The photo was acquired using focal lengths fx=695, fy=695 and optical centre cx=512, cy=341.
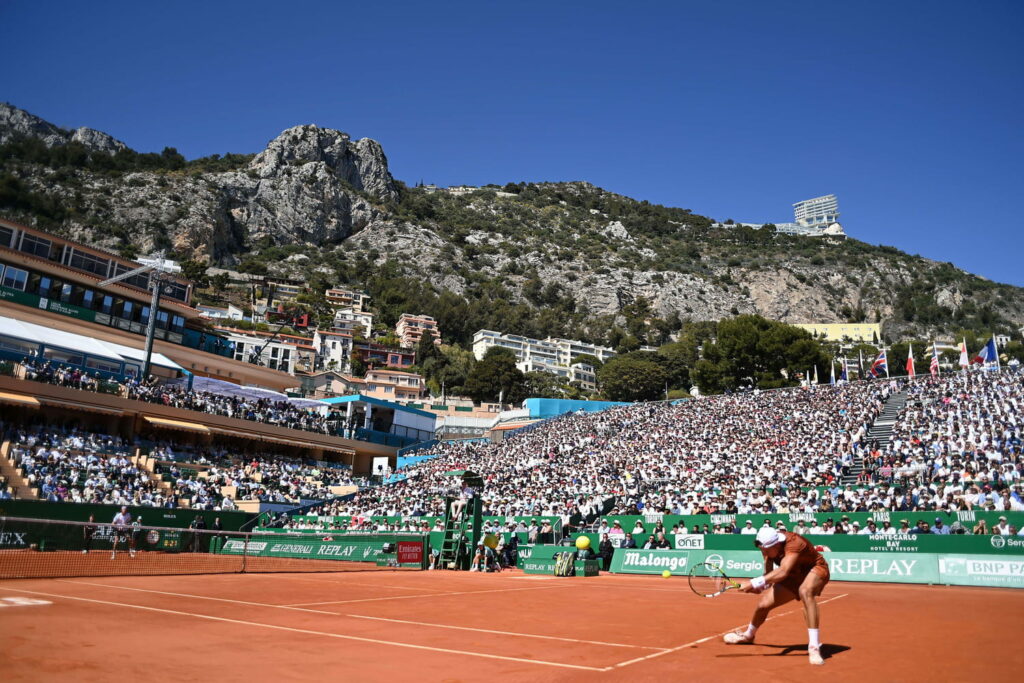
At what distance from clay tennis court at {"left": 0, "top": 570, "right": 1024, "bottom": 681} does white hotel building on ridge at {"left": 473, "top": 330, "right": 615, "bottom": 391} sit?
129 meters

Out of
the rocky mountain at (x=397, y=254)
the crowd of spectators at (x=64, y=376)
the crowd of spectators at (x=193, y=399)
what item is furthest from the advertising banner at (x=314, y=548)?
the rocky mountain at (x=397, y=254)

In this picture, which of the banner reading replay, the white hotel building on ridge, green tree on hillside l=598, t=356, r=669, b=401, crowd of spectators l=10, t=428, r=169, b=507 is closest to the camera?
the banner reading replay

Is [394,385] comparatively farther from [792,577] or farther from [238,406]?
[792,577]

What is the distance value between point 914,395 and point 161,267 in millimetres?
48852

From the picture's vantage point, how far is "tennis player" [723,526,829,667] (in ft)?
24.7

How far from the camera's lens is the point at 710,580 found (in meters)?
12.7

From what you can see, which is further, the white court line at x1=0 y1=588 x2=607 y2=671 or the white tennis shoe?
the white tennis shoe

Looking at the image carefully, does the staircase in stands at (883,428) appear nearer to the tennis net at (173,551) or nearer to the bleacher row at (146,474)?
the tennis net at (173,551)

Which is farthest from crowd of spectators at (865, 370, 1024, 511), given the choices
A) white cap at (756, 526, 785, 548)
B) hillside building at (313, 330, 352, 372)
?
hillside building at (313, 330, 352, 372)

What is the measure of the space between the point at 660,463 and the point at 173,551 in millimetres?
24764

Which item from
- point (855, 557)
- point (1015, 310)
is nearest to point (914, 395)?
point (855, 557)

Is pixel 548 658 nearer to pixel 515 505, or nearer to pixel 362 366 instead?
pixel 515 505

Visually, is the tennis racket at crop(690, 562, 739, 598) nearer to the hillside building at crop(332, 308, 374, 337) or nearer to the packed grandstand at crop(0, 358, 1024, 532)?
the packed grandstand at crop(0, 358, 1024, 532)

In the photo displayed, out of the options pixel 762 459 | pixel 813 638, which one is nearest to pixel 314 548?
pixel 762 459
